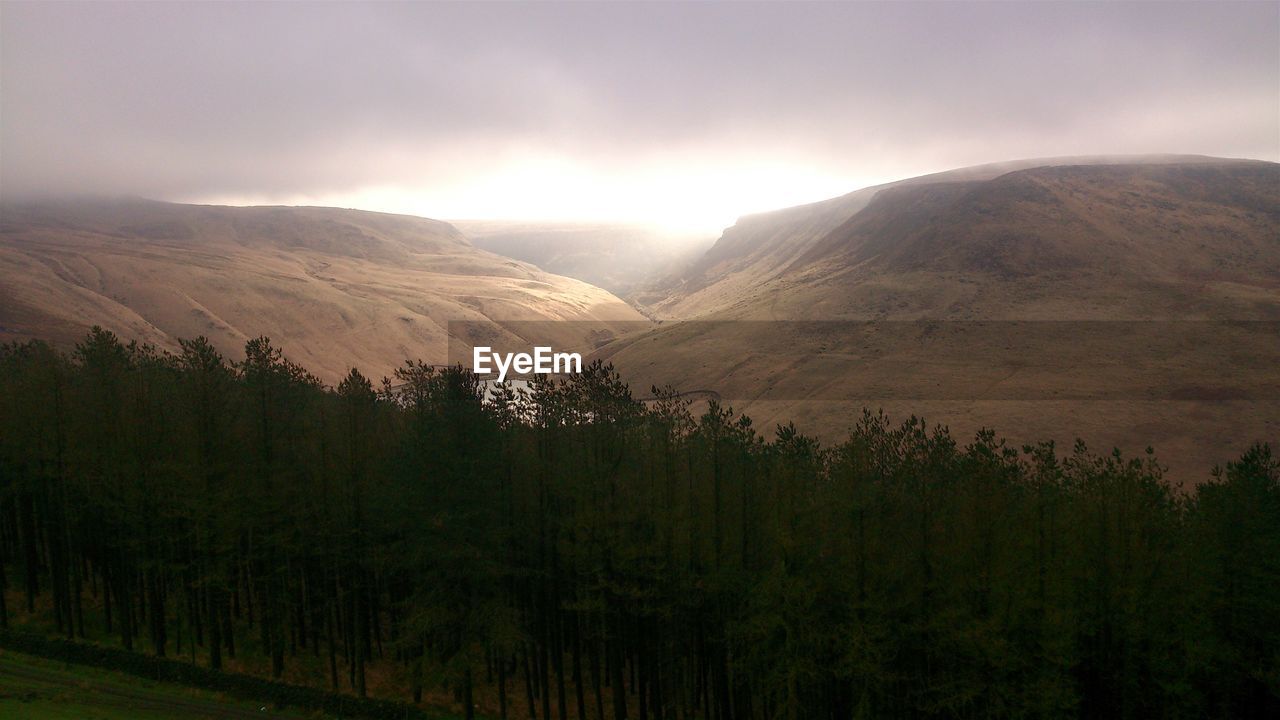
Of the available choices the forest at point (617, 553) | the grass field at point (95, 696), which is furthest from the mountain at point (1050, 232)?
the grass field at point (95, 696)

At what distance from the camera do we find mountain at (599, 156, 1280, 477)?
298 ft

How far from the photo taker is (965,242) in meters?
157

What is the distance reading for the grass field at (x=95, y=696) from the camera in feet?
80.7

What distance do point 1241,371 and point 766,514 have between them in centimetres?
9921

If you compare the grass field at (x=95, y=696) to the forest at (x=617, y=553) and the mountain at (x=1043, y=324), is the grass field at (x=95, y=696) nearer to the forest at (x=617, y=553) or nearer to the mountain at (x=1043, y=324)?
the forest at (x=617, y=553)

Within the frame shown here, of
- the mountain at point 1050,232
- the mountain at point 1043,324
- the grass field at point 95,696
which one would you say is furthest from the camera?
the mountain at point 1050,232

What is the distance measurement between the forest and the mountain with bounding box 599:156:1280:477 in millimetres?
61020

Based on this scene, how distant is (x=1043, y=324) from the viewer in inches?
4675

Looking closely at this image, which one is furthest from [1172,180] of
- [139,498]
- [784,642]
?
[139,498]

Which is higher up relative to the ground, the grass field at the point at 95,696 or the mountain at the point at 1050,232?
the mountain at the point at 1050,232

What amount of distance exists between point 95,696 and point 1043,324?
127736 millimetres

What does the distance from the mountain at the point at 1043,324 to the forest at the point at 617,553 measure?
61.0 metres

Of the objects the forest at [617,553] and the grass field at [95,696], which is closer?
the grass field at [95,696]

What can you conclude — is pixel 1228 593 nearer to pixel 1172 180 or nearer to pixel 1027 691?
pixel 1027 691
